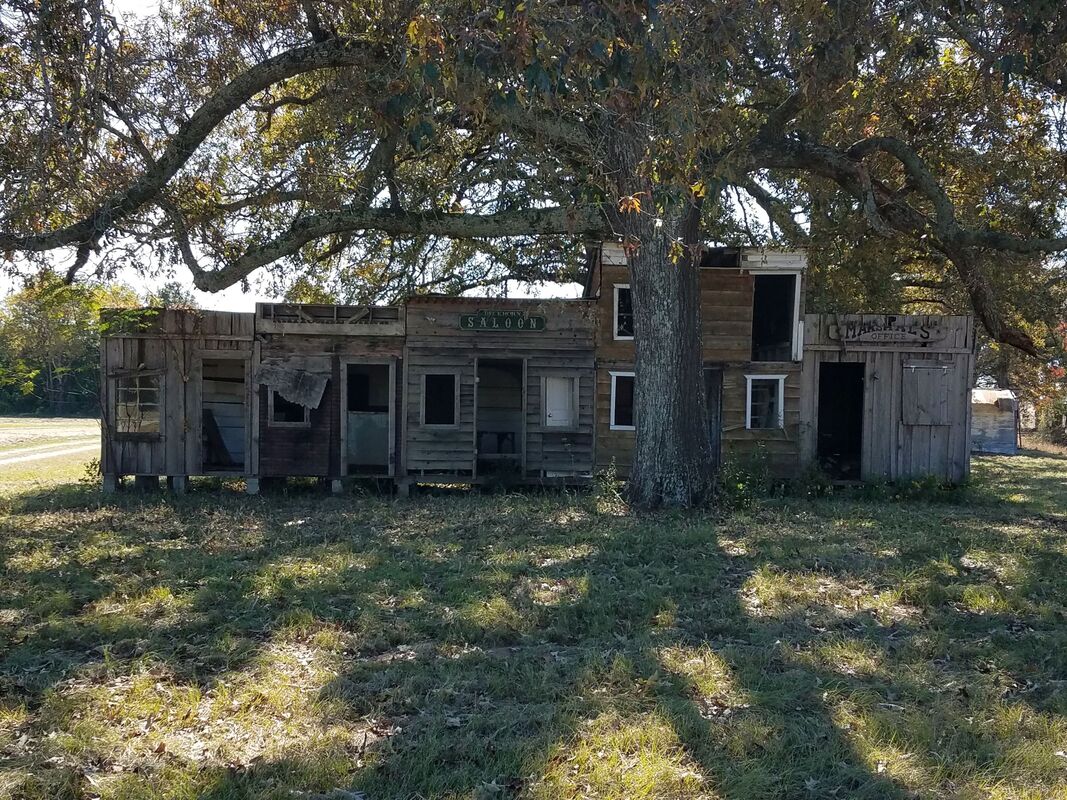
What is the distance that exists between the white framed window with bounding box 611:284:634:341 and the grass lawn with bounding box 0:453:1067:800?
20.3 ft

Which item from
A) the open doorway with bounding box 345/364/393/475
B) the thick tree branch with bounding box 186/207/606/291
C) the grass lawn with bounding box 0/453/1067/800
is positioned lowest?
the grass lawn with bounding box 0/453/1067/800

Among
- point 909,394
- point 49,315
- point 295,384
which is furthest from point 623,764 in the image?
point 49,315

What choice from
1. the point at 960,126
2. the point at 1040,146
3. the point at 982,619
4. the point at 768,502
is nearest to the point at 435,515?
the point at 768,502

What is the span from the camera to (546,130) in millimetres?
9070

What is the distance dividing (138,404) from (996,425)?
93.2 ft

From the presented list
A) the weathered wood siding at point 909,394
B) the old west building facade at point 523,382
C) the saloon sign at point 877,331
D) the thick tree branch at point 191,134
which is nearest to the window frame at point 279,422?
the old west building facade at point 523,382

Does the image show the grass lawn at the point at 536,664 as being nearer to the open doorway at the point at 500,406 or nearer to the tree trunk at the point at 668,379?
the tree trunk at the point at 668,379

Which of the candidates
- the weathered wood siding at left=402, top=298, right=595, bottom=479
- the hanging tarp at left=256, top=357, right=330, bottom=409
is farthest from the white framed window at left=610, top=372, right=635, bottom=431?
the hanging tarp at left=256, top=357, right=330, bottom=409

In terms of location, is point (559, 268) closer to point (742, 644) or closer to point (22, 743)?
point (742, 644)

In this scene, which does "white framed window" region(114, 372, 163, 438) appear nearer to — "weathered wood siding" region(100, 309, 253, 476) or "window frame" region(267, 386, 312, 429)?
"weathered wood siding" region(100, 309, 253, 476)

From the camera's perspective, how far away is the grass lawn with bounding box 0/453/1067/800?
385 centimetres

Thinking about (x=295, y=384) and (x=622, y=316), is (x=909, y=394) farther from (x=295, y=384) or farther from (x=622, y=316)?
(x=295, y=384)

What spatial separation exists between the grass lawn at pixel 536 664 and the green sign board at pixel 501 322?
6046mm

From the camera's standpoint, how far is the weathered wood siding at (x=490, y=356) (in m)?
15.1
